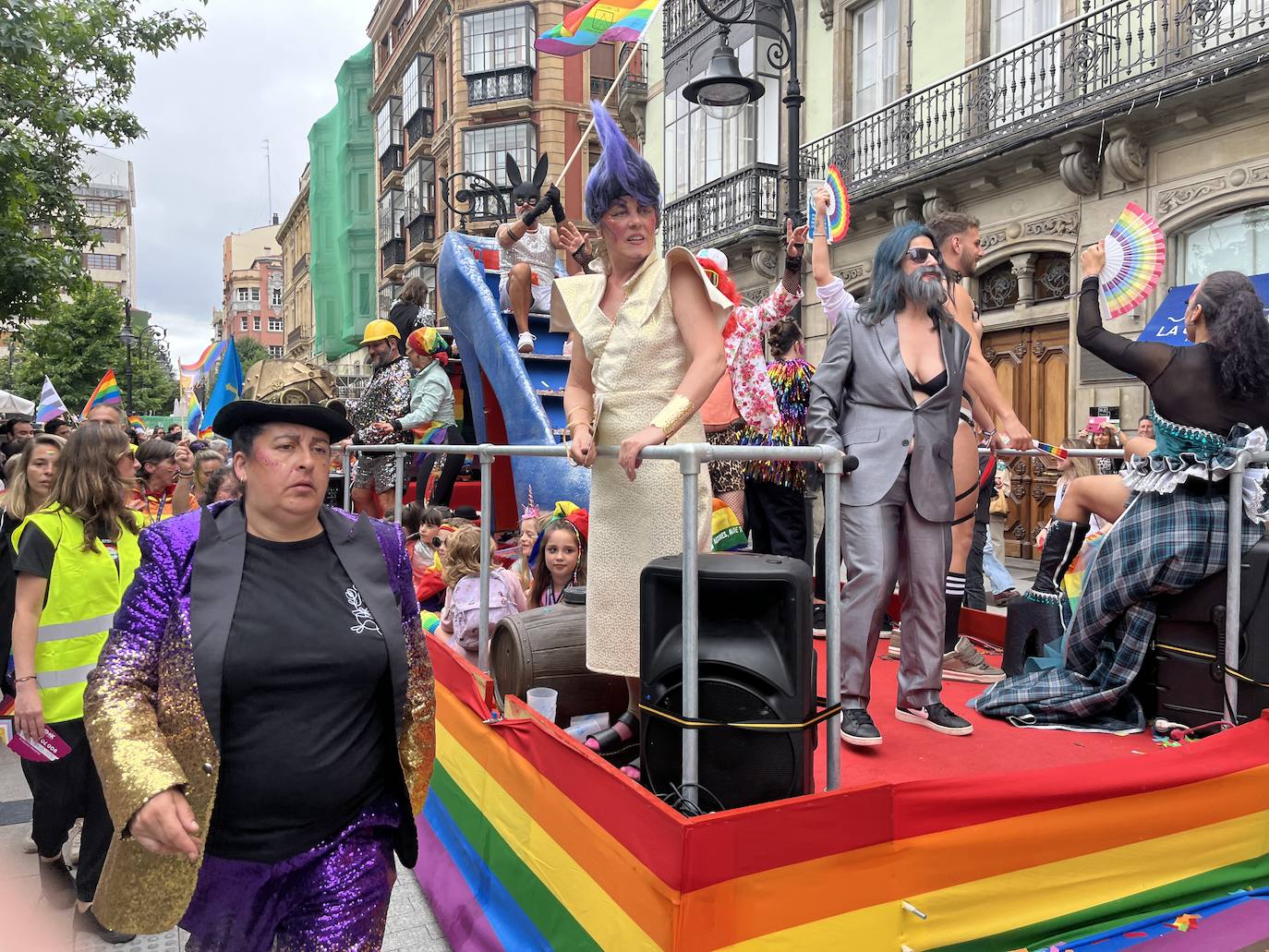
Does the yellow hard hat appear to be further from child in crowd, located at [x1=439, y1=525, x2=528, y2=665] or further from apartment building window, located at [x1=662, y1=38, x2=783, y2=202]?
apartment building window, located at [x1=662, y1=38, x2=783, y2=202]

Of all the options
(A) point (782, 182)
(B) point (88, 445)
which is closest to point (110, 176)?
(A) point (782, 182)

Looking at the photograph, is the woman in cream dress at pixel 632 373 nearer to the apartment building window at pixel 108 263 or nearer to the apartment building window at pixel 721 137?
the apartment building window at pixel 721 137

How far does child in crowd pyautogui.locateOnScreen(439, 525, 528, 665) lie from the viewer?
190 inches

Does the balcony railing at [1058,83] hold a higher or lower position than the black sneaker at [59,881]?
higher

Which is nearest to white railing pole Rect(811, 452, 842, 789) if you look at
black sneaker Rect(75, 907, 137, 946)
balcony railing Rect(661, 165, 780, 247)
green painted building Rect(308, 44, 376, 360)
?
black sneaker Rect(75, 907, 137, 946)

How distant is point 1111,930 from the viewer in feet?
9.15

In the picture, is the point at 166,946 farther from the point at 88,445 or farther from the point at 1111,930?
the point at 1111,930

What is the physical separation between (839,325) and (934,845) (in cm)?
201

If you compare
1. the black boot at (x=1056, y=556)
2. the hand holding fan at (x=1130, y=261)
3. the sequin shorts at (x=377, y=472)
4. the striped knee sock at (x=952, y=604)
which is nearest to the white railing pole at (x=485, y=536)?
the striped knee sock at (x=952, y=604)

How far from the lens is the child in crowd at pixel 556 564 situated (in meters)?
4.85

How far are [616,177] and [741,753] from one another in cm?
177

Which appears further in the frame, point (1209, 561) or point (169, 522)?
point (1209, 561)

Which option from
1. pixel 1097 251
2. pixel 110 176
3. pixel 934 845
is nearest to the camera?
pixel 934 845

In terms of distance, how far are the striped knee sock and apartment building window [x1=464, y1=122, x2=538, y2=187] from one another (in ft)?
112
